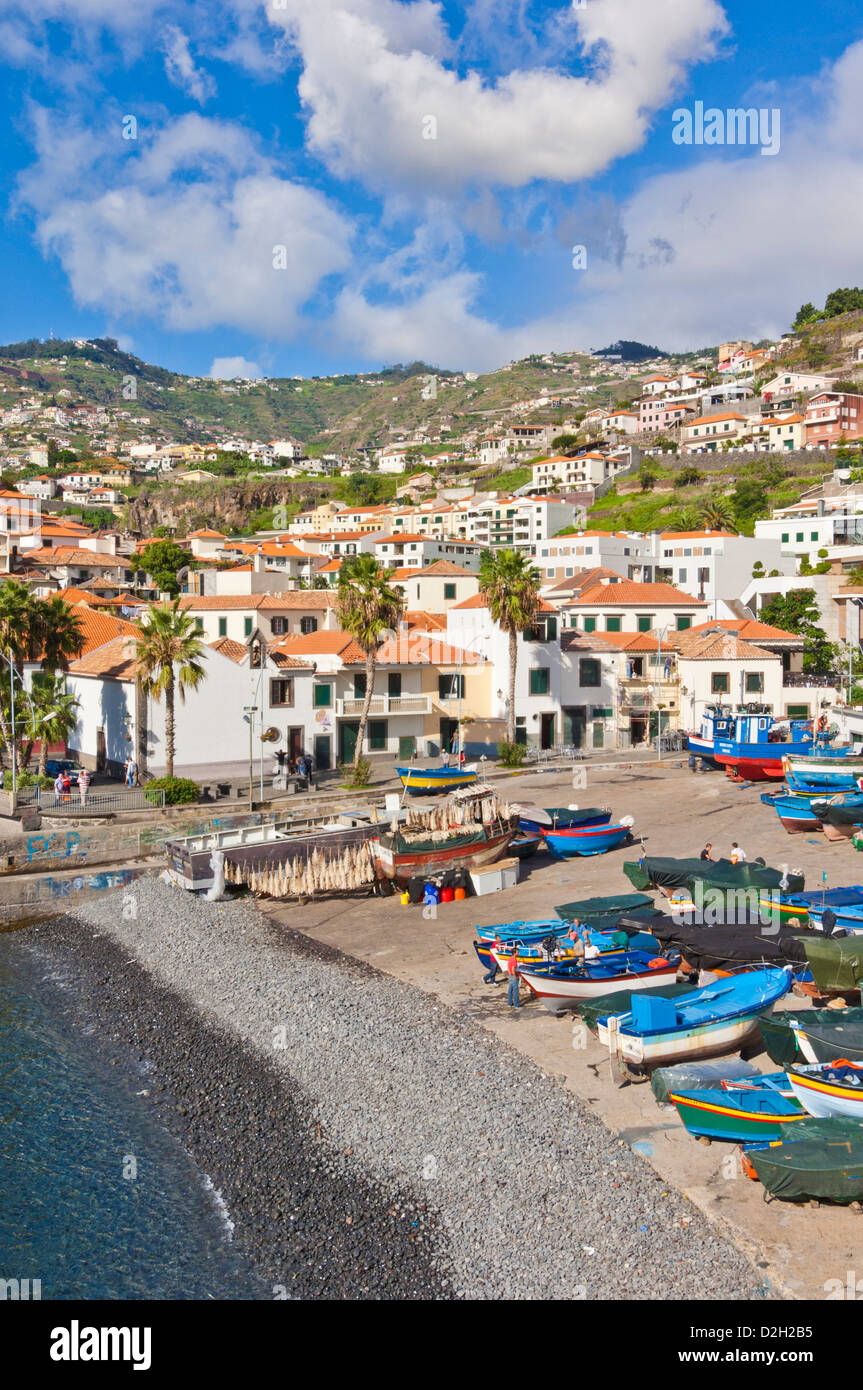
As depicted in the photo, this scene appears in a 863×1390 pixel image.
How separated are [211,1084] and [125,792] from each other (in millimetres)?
18907

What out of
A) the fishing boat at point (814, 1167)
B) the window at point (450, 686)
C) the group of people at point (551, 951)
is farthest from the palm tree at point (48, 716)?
the fishing boat at point (814, 1167)

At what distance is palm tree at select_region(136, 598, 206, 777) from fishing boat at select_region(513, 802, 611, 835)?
1365 centimetres

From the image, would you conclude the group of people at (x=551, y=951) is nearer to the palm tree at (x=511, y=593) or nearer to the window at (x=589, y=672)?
the palm tree at (x=511, y=593)

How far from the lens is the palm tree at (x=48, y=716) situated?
35.6 metres

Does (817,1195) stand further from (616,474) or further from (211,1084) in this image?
(616,474)

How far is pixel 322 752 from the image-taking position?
4291 cm

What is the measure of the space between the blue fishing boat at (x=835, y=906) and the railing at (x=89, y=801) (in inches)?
856

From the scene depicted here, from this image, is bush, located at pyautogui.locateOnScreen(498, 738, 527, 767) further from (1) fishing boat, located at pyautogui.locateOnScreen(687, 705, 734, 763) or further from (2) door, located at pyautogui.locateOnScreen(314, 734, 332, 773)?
(2) door, located at pyautogui.locateOnScreen(314, 734, 332, 773)

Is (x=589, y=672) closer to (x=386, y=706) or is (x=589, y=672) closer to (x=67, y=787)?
(x=386, y=706)

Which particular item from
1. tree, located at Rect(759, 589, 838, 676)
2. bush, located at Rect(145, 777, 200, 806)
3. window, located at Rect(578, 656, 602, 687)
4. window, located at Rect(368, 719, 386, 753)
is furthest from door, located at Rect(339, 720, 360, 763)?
tree, located at Rect(759, 589, 838, 676)

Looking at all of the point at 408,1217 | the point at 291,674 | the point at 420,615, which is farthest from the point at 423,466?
the point at 408,1217

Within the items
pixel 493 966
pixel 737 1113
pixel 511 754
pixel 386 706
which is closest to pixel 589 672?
pixel 511 754

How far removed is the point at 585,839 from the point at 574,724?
1921 cm

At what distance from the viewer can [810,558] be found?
79062 millimetres
